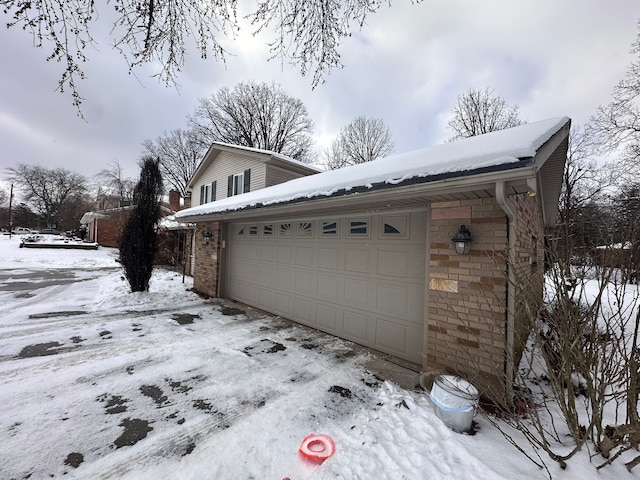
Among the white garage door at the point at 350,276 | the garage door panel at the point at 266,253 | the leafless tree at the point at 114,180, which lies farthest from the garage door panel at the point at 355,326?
the leafless tree at the point at 114,180

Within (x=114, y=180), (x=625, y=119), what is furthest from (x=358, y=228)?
(x=114, y=180)

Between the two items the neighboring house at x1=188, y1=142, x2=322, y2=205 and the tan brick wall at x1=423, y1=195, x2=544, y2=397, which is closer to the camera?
the tan brick wall at x1=423, y1=195, x2=544, y2=397

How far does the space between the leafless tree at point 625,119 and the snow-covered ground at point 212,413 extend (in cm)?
1579

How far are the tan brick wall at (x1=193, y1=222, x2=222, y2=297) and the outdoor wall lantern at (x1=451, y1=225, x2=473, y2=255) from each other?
6.86m

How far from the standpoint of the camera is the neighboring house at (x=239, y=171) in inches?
449

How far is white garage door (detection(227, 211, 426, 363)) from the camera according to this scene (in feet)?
13.7

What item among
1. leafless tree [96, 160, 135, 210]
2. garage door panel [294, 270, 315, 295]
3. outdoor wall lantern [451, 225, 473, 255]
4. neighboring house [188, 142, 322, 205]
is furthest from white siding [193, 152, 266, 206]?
leafless tree [96, 160, 135, 210]

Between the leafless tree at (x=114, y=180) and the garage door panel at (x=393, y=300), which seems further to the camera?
the leafless tree at (x=114, y=180)

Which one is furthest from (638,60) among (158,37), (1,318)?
(1,318)

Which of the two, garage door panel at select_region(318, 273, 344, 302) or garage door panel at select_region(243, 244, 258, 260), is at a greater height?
garage door panel at select_region(243, 244, 258, 260)

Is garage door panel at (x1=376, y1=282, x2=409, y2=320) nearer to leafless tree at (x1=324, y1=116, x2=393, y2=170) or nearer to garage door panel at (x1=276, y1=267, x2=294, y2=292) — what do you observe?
garage door panel at (x1=276, y1=267, x2=294, y2=292)

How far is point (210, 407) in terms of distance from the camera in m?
2.91

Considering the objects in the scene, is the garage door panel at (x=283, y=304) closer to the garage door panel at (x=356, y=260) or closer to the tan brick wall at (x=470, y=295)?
the garage door panel at (x=356, y=260)

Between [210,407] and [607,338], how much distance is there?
147 inches
